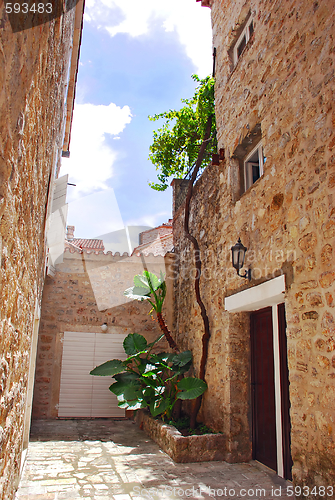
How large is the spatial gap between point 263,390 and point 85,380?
4.47 metres

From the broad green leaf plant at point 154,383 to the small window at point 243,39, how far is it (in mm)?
5177

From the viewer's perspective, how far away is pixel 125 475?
13.5 feet

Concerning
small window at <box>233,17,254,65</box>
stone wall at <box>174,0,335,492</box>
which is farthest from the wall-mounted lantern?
small window at <box>233,17,254,65</box>

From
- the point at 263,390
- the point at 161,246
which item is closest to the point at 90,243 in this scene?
the point at 161,246

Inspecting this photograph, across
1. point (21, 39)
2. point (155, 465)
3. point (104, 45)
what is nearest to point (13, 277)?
point (21, 39)

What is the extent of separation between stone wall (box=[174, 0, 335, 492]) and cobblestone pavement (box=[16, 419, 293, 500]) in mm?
580

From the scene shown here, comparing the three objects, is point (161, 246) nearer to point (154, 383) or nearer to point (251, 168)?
point (154, 383)

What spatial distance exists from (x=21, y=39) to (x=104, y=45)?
566 cm

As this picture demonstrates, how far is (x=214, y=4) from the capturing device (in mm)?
6930

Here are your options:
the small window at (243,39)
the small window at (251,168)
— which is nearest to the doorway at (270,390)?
the small window at (251,168)

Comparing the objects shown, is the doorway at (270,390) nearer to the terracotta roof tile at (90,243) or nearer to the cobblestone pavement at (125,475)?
the cobblestone pavement at (125,475)

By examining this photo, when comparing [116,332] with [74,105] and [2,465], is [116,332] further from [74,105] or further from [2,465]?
[2,465]

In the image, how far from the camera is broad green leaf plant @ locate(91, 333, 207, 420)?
18.8 ft

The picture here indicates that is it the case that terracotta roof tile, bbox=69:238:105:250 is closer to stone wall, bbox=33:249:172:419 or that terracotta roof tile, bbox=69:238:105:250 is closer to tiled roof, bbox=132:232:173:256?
tiled roof, bbox=132:232:173:256
